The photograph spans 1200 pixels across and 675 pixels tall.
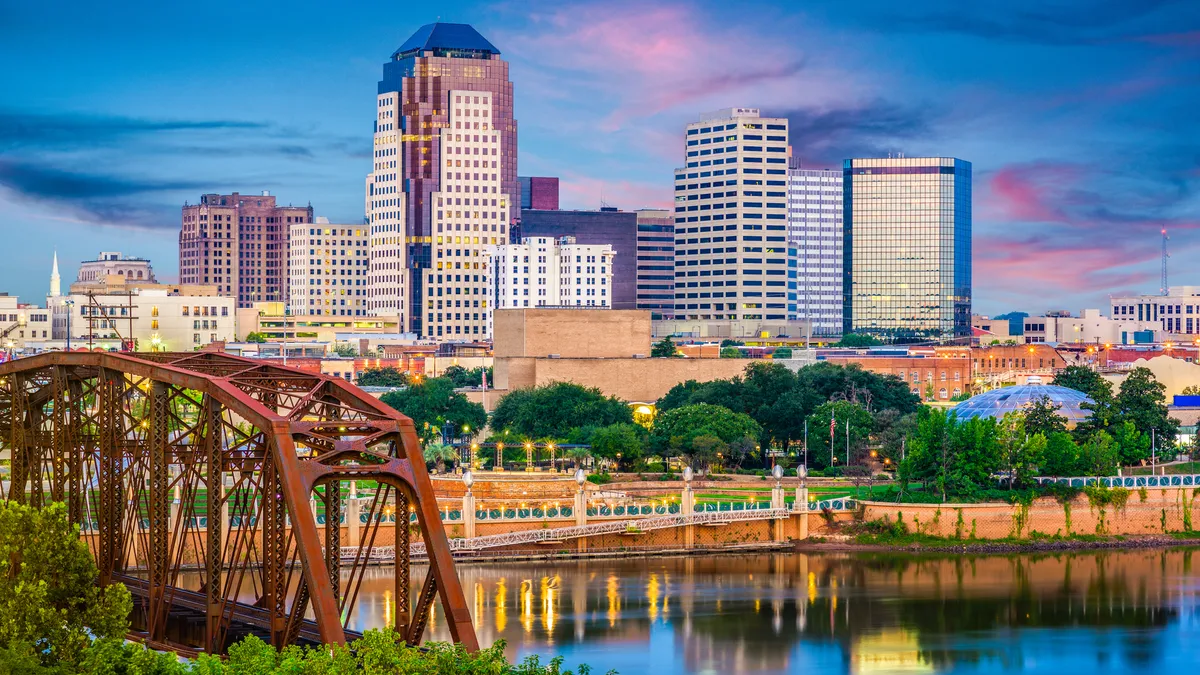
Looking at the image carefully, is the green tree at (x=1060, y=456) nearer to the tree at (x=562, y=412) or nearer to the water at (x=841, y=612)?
the water at (x=841, y=612)

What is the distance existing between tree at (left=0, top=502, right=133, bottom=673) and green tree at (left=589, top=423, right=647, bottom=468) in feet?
209

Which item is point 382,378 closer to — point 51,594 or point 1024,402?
point 1024,402

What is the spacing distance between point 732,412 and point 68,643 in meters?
76.1

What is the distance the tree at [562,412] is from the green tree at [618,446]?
9.83 meters

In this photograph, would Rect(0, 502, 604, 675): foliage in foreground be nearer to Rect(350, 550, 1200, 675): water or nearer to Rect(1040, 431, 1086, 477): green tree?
Rect(350, 550, 1200, 675): water

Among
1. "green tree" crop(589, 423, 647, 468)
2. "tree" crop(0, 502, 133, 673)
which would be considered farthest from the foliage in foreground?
"green tree" crop(589, 423, 647, 468)

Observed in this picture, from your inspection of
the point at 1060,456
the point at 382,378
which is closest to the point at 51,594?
the point at 1060,456

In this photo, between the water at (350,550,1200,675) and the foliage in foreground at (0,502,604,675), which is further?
the water at (350,550,1200,675)

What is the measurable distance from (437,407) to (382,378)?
38.4 metres

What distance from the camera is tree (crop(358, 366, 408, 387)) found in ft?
527

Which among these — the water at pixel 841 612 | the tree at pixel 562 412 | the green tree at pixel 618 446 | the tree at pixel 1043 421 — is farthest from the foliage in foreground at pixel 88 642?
the tree at pixel 562 412

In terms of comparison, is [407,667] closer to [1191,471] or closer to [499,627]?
[499,627]

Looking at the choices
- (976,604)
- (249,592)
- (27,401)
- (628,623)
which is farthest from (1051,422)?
(27,401)

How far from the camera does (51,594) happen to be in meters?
40.1
